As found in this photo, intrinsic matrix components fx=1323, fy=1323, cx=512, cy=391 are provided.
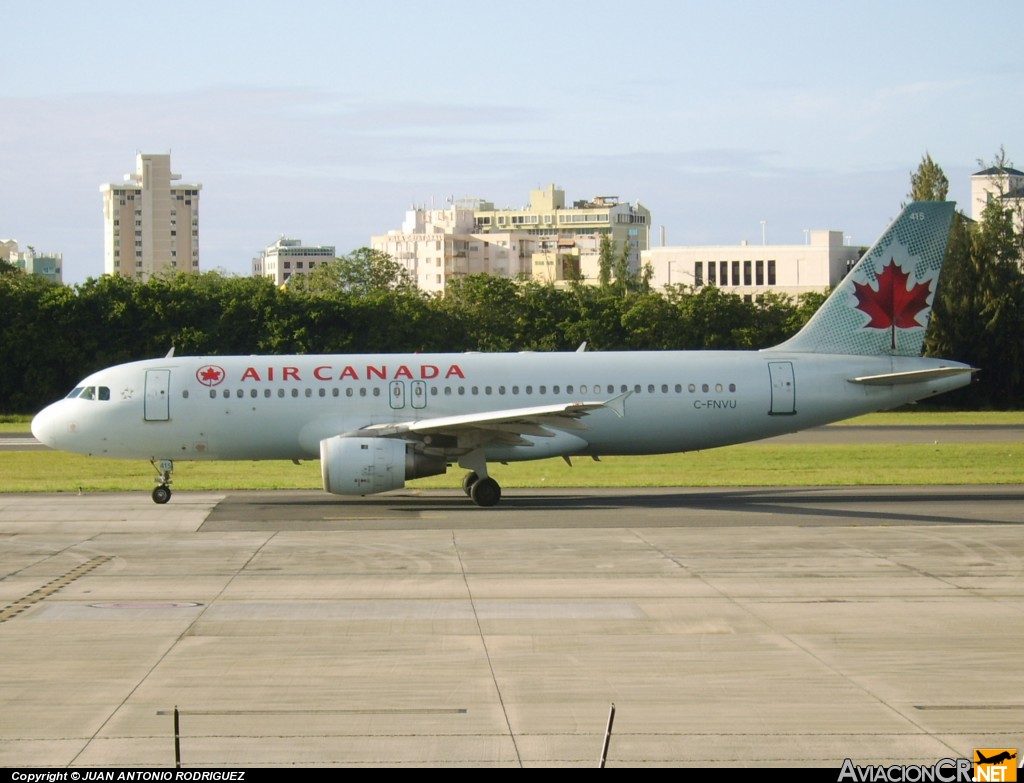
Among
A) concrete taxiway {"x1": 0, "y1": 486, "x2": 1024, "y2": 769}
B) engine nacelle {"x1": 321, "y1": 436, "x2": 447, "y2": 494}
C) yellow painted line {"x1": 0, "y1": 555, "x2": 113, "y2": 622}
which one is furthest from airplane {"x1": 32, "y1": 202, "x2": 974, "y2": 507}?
yellow painted line {"x1": 0, "y1": 555, "x2": 113, "y2": 622}

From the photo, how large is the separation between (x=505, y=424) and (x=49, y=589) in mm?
11679

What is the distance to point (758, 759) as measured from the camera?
10266mm

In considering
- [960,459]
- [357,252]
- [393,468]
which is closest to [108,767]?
[393,468]

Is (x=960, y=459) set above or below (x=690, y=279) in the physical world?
below

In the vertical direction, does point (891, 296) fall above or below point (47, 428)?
above

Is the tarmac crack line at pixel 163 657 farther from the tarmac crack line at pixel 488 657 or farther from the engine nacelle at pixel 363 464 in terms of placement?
the engine nacelle at pixel 363 464

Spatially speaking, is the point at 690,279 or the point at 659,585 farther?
the point at 690,279

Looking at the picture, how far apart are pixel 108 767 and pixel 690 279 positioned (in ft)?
427

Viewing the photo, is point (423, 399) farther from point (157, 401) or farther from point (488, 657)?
point (488, 657)

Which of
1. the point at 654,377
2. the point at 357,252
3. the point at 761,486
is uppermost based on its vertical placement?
the point at 357,252

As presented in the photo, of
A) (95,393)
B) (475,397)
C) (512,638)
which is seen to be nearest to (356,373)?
(475,397)

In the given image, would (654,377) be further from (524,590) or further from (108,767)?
(108,767)

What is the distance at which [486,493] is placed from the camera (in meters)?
28.6

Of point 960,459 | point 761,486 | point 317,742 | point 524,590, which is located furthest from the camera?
point 960,459
